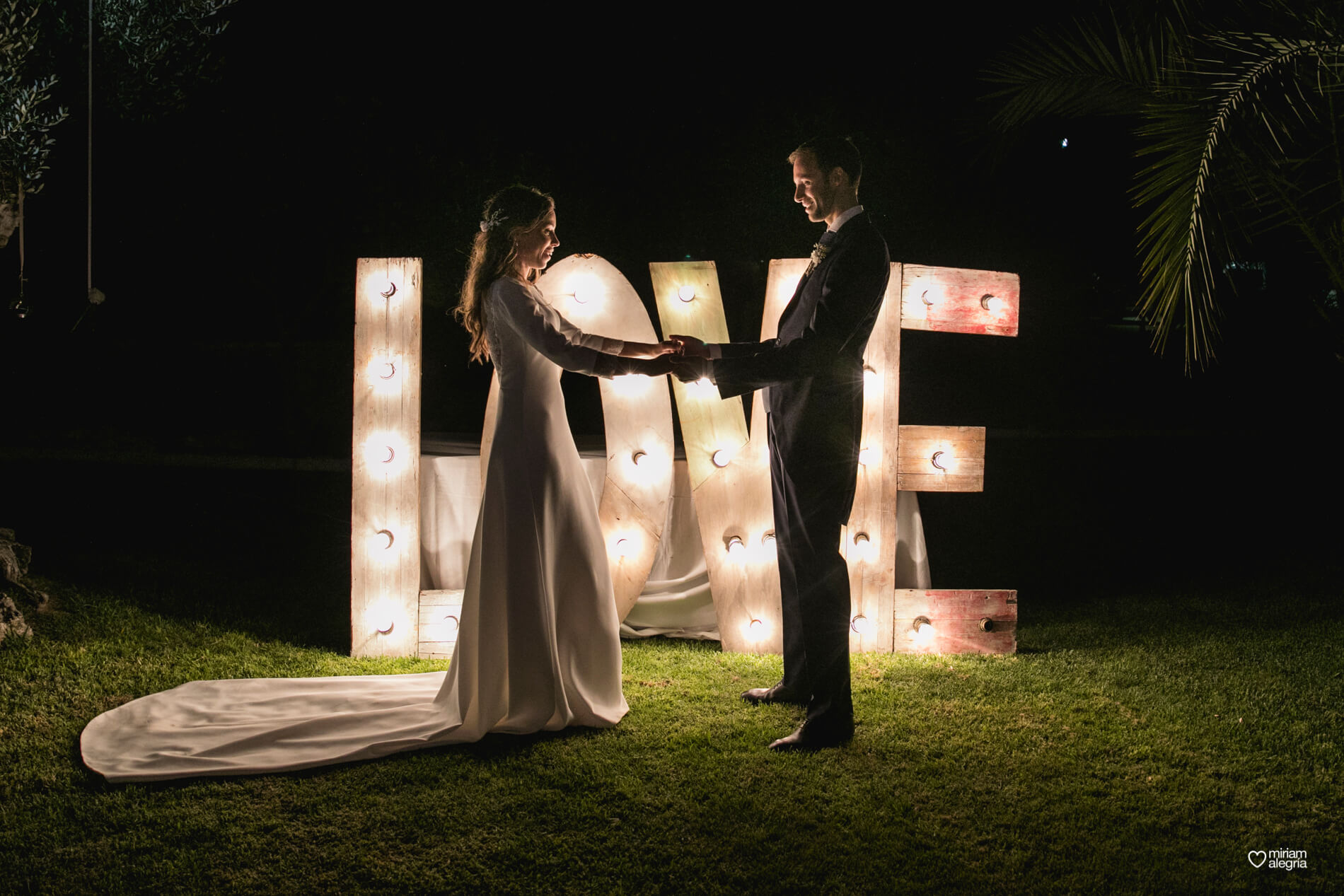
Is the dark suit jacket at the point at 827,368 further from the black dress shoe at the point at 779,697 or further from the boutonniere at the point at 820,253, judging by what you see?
the black dress shoe at the point at 779,697

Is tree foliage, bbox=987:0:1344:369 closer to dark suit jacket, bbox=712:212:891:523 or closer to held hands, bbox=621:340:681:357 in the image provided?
dark suit jacket, bbox=712:212:891:523

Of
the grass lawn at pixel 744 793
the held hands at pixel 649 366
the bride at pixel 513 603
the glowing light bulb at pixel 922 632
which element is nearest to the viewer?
the grass lawn at pixel 744 793

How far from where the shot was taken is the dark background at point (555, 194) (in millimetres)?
9328

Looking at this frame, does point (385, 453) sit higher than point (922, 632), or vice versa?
point (385, 453)

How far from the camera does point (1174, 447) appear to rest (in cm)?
1764

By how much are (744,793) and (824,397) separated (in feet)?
5.47

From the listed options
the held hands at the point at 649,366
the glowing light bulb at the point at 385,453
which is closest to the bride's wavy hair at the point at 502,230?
the held hands at the point at 649,366

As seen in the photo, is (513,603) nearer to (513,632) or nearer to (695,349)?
(513,632)

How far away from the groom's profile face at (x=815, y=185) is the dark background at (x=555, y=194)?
13.6 feet

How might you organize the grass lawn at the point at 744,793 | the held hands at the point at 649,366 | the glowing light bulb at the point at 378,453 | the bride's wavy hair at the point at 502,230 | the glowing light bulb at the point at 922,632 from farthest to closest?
the glowing light bulb at the point at 922,632
the glowing light bulb at the point at 378,453
the held hands at the point at 649,366
the bride's wavy hair at the point at 502,230
the grass lawn at the point at 744,793

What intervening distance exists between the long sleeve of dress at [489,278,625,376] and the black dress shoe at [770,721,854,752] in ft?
5.89

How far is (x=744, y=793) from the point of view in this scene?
3646 millimetres

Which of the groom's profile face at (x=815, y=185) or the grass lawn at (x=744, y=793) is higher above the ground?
the groom's profile face at (x=815, y=185)

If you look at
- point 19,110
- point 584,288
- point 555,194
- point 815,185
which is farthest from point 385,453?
point 555,194
